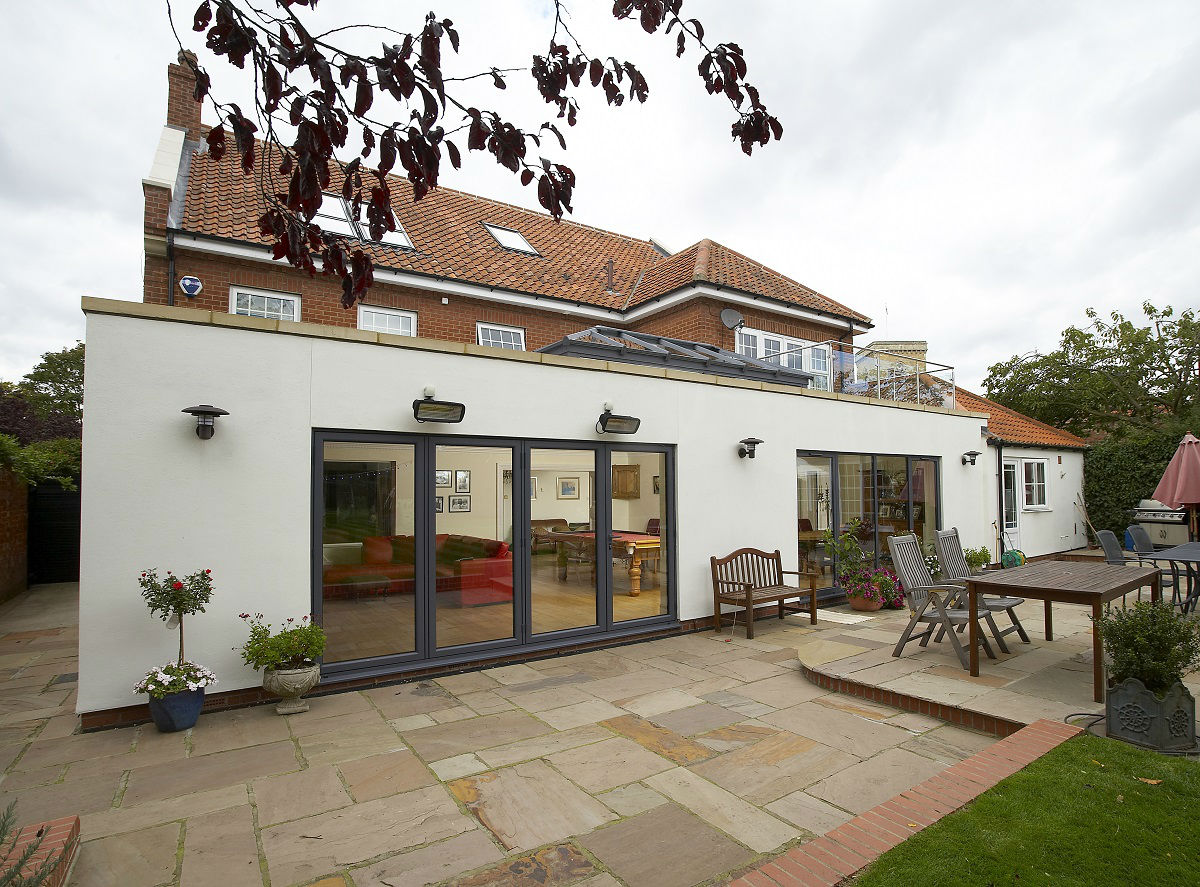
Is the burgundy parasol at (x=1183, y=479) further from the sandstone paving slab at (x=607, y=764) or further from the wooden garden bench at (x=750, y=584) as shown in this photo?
the sandstone paving slab at (x=607, y=764)

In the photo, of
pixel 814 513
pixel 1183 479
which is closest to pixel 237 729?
pixel 814 513

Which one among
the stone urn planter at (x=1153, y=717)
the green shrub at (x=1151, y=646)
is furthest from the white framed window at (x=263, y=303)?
the stone urn planter at (x=1153, y=717)

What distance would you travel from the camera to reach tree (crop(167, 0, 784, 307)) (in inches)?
82.7

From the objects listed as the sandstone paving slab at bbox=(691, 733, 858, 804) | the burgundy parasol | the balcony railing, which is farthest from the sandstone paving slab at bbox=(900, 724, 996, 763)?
the burgundy parasol

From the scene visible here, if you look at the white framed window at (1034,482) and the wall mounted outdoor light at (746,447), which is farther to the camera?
the white framed window at (1034,482)

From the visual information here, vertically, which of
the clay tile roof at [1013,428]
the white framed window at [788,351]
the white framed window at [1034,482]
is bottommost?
the white framed window at [1034,482]

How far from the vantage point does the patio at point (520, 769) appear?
3.13 metres

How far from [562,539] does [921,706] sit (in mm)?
3824

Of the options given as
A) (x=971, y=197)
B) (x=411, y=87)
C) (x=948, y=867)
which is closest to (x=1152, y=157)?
(x=971, y=197)

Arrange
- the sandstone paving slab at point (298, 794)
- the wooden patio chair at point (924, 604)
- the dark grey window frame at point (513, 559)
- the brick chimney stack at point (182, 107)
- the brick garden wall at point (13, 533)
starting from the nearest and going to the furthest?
the sandstone paving slab at point (298, 794) → the dark grey window frame at point (513, 559) → the wooden patio chair at point (924, 604) → the brick garden wall at point (13, 533) → the brick chimney stack at point (182, 107)

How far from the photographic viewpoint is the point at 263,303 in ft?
34.8

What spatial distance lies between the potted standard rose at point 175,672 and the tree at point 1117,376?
83.7ft

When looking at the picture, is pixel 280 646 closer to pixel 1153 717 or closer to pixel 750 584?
pixel 750 584

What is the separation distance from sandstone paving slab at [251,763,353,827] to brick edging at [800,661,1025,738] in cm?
→ 421
